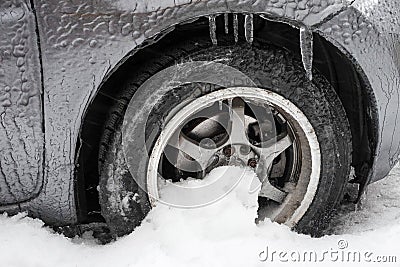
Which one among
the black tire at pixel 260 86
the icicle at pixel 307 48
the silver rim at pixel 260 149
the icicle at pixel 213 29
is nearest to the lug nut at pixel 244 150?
the silver rim at pixel 260 149

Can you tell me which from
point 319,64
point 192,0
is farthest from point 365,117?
point 192,0

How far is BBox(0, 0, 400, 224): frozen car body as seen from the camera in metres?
2.10

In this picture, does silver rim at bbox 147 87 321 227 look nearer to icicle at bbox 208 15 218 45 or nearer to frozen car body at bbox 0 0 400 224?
icicle at bbox 208 15 218 45

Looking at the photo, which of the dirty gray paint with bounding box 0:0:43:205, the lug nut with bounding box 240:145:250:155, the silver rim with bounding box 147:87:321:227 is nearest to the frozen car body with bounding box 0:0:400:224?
the dirty gray paint with bounding box 0:0:43:205

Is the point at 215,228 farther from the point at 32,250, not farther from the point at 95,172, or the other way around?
the point at 32,250

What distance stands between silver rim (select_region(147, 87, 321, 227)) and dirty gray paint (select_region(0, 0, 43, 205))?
0.52 meters

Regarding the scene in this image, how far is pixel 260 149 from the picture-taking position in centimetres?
275

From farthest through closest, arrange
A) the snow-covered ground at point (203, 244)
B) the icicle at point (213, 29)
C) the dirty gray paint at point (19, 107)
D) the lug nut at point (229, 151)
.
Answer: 1. the lug nut at point (229, 151)
2. the snow-covered ground at point (203, 244)
3. the icicle at point (213, 29)
4. the dirty gray paint at point (19, 107)

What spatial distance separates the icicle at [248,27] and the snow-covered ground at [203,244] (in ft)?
2.05

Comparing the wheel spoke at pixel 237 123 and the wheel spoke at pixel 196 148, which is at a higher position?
the wheel spoke at pixel 237 123

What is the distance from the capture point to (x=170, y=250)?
7.96 ft

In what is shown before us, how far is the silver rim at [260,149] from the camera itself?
2.61 meters

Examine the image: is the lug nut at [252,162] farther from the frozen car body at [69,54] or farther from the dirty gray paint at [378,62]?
the frozen car body at [69,54]

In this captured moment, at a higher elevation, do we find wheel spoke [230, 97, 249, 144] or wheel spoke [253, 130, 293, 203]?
wheel spoke [230, 97, 249, 144]
